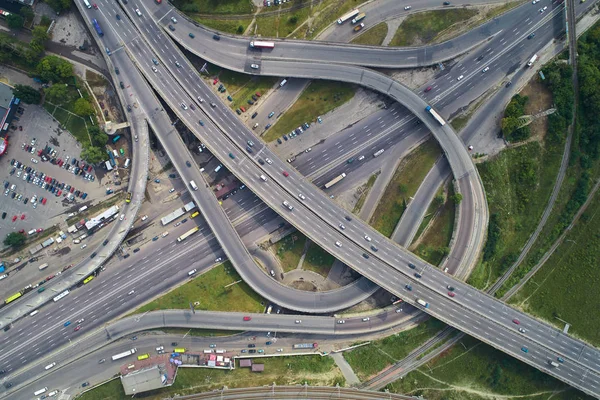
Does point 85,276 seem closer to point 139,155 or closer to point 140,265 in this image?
point 140,265

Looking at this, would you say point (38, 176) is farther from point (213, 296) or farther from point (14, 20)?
point (213, 296)

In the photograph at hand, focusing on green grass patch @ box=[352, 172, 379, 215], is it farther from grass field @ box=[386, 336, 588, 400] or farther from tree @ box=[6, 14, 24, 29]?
tree @ box=[6, 14, 24, 29]

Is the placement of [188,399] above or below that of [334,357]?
below

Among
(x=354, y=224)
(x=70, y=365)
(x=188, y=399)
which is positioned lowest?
(x=188, y=399)

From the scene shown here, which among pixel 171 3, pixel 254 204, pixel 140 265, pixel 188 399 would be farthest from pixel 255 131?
pixel 188 399

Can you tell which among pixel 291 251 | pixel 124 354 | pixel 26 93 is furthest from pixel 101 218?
pixel 291 251

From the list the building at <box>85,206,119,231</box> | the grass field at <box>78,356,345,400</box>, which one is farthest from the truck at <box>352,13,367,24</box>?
the grass field at <box>78,356,345,400</box>

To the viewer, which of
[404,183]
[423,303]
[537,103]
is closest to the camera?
[423,303]
